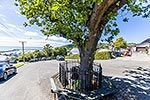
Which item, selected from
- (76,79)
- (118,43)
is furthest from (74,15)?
(118,43)

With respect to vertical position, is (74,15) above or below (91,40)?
above

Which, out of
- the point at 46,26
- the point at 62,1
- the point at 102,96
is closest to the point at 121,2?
the point at 62,1

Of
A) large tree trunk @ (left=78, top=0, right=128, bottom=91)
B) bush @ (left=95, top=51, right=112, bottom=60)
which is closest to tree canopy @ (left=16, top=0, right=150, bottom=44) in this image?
large tree trunk @ (left=78, top=0, right=128, bottom=91)

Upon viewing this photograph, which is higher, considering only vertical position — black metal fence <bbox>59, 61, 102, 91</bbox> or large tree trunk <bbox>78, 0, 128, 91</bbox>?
large tree trunk <bbox>78, 0, 128, 91</bbox>

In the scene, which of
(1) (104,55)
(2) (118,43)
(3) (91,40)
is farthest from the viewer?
(2) (118,43)

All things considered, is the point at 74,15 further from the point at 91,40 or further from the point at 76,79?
the point at 76,79

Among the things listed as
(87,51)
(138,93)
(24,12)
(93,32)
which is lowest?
(138,93)

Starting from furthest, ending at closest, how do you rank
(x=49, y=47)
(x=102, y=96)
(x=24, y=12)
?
(x=49, y=47) → (x=24, y=12) → (x=102, y=96)

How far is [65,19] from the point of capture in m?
10.5

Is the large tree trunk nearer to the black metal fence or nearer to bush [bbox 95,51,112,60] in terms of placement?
the black metal fence

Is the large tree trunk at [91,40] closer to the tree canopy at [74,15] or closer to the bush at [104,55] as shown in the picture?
the tree canopy at [74,15]

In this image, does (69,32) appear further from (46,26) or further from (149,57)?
(149,57)

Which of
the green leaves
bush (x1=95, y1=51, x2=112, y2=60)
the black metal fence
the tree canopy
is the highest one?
the green leaves

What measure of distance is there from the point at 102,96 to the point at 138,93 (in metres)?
2.13
